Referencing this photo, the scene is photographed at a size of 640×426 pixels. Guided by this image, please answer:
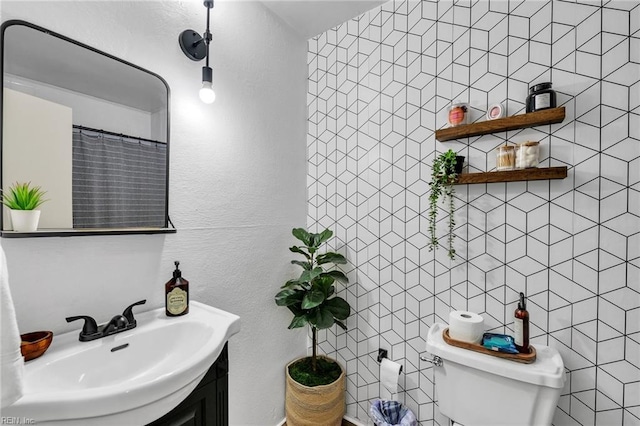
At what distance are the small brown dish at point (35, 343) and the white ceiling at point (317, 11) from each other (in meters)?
1.78

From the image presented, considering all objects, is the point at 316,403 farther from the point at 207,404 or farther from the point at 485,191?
the point at 485,191

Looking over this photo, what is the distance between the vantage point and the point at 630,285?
1071 millimetres

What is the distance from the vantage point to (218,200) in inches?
54.6

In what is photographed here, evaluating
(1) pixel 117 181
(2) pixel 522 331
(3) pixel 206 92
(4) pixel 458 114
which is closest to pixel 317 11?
(3) pixel 206 92

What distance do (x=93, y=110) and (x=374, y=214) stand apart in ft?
4.32

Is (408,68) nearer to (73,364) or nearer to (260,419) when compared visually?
(73,364)

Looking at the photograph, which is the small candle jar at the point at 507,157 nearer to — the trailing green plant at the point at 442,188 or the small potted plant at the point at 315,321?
the trailing green plant at the point at 442,188

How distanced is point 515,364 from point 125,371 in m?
1.38

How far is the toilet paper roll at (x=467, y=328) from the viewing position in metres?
1.19

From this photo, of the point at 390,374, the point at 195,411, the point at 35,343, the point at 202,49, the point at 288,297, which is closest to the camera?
the point at 35,343

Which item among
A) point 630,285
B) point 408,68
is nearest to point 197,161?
point 408,68

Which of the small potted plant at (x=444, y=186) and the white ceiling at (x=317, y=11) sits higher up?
the white ceiling at (x=317, y=11)

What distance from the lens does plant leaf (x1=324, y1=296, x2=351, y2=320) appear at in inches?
62.5

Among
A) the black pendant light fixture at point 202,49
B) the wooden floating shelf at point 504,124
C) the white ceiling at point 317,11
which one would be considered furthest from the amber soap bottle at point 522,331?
the white ceiling at point 317,11
